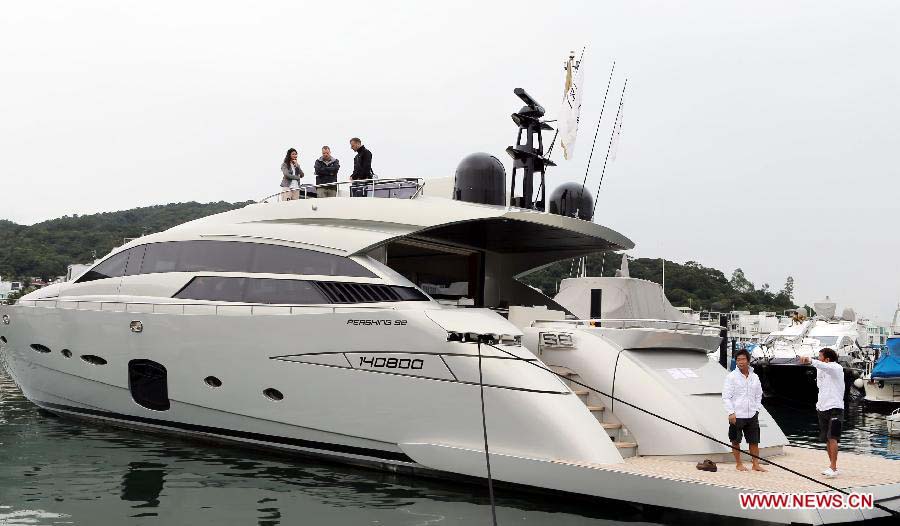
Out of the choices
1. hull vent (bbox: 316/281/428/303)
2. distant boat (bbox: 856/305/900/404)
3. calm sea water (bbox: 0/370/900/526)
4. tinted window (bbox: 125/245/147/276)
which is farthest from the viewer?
distant boat (bbox: 856/305/900/404)

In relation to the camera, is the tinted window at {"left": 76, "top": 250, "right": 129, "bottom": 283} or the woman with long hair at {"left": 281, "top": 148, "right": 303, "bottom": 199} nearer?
the tinted window at {"left": 76, "top": 250, "right": 129, "bottom": 283}

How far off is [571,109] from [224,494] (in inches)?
328

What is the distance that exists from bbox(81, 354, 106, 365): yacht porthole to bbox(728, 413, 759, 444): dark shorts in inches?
345

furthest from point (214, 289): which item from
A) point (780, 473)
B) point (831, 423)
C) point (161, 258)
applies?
point (831, 423)

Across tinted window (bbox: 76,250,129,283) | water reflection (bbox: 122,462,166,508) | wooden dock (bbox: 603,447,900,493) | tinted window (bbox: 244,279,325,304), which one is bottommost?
water reflection (bbox: 122,462,166,508)

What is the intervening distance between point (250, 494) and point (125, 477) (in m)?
1.66

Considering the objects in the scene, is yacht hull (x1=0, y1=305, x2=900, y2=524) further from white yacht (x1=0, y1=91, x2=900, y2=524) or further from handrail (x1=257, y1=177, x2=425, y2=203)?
handrail (x1=257, y1=177, x2=425, y2=203)

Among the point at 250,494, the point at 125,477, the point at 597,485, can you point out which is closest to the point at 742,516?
the point at 597,485

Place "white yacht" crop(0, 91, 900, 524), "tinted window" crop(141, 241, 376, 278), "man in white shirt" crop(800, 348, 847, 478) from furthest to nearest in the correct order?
"tinted window" crop(141, 241, 376, 278) → "man in white shirt" crop(800, 348, 847, 478) → "white yacht" crop(0, 91, 900, 524)

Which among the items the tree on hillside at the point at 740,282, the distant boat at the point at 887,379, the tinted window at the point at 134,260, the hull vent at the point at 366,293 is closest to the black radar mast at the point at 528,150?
the hull vent at the point at 366,293

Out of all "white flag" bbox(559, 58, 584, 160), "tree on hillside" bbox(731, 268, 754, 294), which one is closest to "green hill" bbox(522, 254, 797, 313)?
"tree on hillside" bbox(731, 268, 754, 294)

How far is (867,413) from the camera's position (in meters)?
25.8

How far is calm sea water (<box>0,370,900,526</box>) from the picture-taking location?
715cm

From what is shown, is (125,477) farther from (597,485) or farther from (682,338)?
(682,338)
